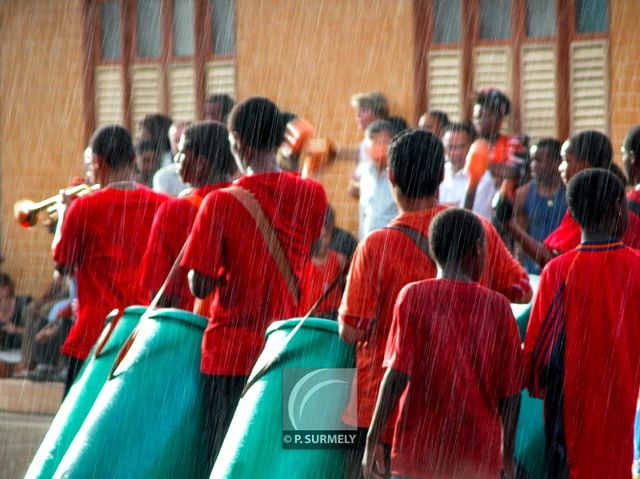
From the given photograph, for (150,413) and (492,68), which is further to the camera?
(492,68)

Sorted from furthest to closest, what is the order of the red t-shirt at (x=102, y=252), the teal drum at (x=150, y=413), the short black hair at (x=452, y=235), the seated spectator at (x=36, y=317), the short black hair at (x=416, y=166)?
the seated spectator at (x=36, y=317) < the red t-shirt at (x=102, y=252) < the teal drum at (x=150, y=413) < the short black hair at (x=416, y=166) < the short black hair at (x=452, y=235)

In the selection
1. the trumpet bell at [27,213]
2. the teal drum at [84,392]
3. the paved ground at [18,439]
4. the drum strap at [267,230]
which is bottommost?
the paved ground at [18,439]

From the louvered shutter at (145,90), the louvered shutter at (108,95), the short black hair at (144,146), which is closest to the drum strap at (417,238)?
the short black hair at (144,146)

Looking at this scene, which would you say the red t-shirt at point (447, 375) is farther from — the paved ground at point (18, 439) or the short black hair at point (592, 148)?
the paved ground at point (18, 439)

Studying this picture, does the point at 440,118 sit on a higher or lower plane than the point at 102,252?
higher

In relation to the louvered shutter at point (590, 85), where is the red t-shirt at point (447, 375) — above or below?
below

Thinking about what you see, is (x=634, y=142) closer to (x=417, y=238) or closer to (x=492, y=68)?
(x=417, y=238)

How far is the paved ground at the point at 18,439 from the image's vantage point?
8328 millimetres

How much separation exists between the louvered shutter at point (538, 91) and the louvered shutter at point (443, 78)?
0.59 meters

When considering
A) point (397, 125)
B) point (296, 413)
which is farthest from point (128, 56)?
point (296, 413)

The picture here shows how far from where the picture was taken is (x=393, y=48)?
11.5 m

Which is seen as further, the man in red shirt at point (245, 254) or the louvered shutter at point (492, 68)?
the louvered shutter at point (492, 68)

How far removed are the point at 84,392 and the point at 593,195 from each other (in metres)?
2.40

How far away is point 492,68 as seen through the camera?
1137cm
